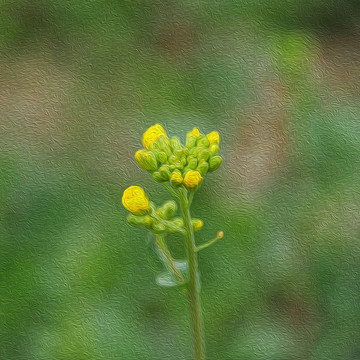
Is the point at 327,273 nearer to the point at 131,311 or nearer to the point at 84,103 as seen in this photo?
the point at 131,311

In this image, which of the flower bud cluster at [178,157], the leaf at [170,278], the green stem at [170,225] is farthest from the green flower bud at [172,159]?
the leaf at [170,278]

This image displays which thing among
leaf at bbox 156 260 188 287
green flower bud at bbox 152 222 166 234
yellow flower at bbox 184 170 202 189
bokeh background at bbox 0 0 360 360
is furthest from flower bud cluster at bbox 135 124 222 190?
bokeh background at bbox 0 0 360 360

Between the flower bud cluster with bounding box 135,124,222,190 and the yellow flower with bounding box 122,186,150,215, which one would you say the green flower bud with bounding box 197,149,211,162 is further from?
the yellow flower with bounding box 122,186,150,215

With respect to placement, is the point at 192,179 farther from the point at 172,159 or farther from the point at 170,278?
the point at 170,278

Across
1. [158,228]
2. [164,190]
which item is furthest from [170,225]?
[164,190]

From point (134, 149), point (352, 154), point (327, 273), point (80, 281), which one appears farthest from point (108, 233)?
point (352, 154)

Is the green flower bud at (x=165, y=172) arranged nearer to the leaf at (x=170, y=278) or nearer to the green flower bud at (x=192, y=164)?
the green flower bud at (x=192, y=164)
